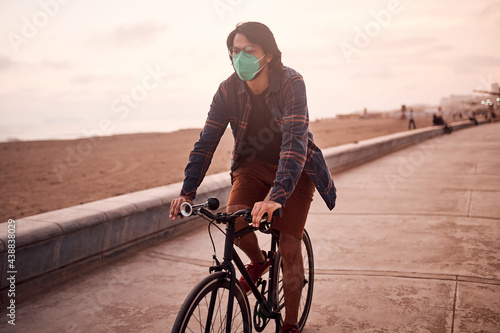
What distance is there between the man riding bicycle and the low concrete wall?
1831 mm

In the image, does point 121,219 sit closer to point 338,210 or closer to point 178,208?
point 178,208

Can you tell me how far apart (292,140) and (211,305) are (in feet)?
3.23

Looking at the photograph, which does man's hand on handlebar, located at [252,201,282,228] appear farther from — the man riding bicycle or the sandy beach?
the sandy beach

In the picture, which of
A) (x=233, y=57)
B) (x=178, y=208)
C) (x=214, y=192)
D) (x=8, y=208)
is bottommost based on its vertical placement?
(x=8, y=208)

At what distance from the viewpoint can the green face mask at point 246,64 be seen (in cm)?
263

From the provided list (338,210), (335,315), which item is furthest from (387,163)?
(335,315)

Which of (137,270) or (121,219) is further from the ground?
(121,219)

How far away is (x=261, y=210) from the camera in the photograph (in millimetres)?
2102

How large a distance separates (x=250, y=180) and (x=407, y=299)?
5.72 feet

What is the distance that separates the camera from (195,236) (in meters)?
5.54

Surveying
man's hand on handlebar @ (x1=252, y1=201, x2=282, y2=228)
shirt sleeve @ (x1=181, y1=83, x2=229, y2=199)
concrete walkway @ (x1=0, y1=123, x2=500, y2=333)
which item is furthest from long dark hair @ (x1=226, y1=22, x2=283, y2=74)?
concrete walkway @ (x1=0, y1=123, x2=500, y2=333)

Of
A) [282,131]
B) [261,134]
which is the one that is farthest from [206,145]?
[282,131]

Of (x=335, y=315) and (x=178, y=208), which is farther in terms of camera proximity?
(x=335, y=315)

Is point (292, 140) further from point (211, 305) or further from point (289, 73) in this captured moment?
point (211, 305)
